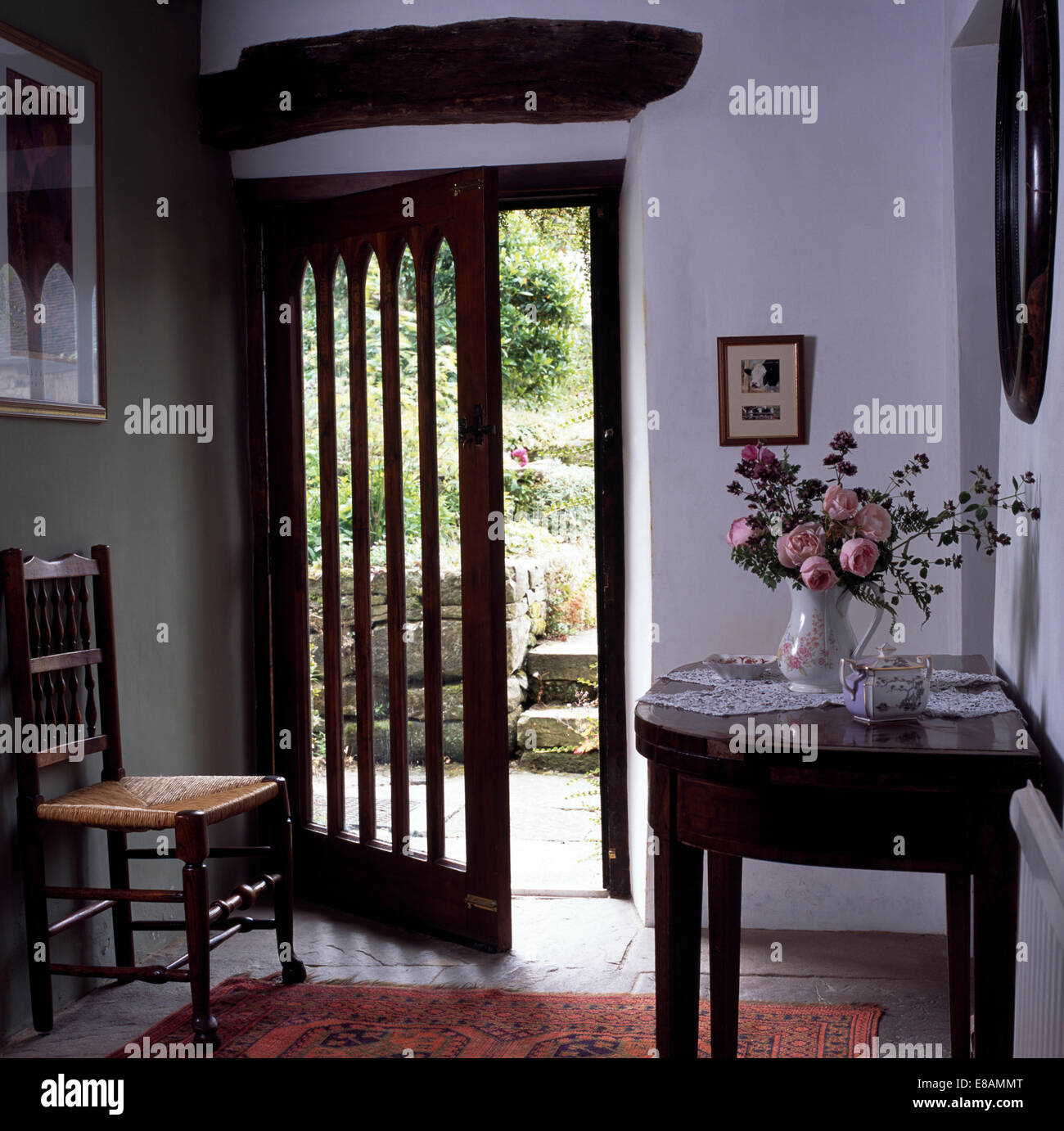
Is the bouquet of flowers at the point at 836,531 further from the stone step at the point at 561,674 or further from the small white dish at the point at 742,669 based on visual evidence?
the stone step at the point at 561,674

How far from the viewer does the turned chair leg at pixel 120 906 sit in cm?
285

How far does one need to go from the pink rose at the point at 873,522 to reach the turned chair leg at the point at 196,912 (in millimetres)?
1517

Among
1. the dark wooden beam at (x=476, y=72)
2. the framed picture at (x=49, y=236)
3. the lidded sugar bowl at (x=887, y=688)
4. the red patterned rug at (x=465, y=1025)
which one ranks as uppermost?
the dark wooden beam at (x=476, y=72)

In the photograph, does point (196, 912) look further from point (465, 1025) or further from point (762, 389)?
point (762, 389)

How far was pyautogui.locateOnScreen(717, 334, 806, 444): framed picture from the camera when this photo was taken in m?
3.20

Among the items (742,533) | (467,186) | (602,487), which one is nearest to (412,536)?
(602,487)

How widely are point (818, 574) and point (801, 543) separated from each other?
0.24ft

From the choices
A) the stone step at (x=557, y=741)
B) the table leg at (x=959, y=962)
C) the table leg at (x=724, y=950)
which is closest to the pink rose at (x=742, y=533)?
the table leg at (x=724, y=950)

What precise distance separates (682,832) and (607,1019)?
0.99 meters

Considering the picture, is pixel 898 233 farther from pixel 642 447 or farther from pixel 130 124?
pixel 130 124

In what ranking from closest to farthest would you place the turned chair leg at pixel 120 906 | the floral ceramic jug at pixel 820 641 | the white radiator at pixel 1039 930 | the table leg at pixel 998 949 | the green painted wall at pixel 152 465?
the white radiator at pixel 1039 930
the table leg at pixel 998 949
the floral ceramic jug at pixel 820 641
the green painted wall at pixel 152 465
the turned chair leg at pixel 120 906

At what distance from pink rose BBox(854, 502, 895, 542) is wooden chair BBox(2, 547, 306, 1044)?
1523mm

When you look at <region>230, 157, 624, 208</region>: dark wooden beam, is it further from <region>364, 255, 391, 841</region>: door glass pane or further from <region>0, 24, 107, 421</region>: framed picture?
<region>0, 24, 107, 421</region>: framed picture

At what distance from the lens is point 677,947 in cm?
198
